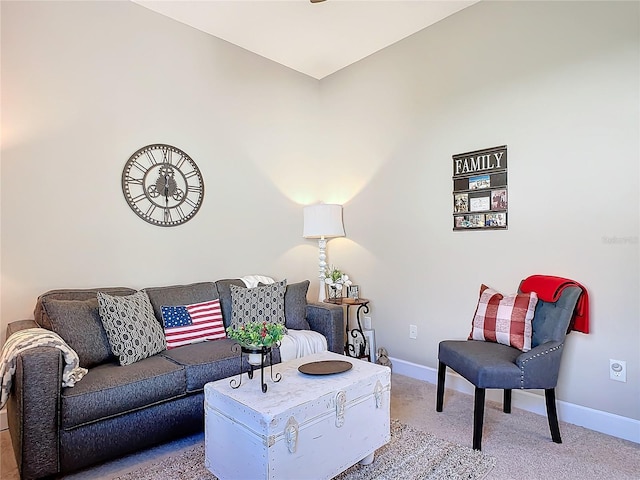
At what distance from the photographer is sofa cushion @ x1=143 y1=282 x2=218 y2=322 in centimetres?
267

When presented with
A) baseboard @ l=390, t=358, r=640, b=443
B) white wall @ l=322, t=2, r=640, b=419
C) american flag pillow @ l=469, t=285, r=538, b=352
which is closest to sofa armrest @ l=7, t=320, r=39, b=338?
white wall @ l=322, t=2, r=640, b=419

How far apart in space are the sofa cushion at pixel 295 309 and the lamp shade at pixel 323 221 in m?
0.77

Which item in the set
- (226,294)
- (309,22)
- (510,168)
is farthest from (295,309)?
(309,22)

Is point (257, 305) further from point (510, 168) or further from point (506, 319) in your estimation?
point (510, 168)

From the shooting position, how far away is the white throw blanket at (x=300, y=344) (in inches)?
103

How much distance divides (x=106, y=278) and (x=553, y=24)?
344 centimetres

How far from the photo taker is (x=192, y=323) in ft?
8.77

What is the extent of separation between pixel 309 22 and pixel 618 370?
3.21 metres

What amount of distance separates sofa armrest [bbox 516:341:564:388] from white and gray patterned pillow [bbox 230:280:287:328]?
1.63 m

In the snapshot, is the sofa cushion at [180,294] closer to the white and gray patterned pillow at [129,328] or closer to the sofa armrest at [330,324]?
the white and gray patterned pillow at [129,328]

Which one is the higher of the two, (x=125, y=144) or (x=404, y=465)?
(x=125, y=144)

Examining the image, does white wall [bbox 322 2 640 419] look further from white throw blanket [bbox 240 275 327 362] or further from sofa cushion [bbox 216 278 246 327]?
sofa cushion [bbox 216 278 246 327]

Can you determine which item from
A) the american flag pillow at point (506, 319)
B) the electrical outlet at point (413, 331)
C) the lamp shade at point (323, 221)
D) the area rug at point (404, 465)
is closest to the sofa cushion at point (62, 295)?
the area rug at point (404, 465)

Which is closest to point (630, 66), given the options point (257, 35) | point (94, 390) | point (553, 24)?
point (553, 24)
